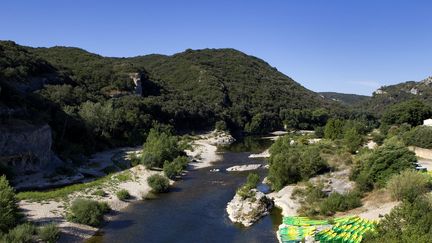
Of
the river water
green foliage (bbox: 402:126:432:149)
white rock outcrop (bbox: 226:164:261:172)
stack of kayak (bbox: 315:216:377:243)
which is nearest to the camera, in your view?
stack of kayak (bbox: 315:216:377:243)

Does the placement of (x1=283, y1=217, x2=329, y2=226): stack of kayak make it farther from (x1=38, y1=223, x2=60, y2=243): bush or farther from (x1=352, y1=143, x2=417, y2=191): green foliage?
(x1=38, y1=223, x2=60, y2=243): bush

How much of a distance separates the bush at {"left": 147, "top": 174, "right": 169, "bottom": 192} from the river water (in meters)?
1.18

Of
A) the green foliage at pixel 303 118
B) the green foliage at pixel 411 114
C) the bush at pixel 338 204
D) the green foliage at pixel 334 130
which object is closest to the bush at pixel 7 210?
the bush at pixel 338 204

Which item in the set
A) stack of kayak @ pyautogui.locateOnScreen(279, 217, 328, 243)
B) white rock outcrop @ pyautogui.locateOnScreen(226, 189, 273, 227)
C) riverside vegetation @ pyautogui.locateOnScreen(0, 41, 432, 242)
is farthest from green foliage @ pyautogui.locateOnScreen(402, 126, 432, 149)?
stack of kayak @ pyautogui.locateOnScreen(279, 217, 328, 243)

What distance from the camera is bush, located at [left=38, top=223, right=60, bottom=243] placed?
33312 millimetres

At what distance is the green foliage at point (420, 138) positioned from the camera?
2726 inches

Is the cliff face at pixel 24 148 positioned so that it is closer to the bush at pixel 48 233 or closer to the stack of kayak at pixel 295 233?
the bush at pixel 48 233

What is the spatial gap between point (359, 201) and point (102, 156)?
5539cm

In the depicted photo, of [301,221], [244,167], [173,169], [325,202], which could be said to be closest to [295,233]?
[301,221]

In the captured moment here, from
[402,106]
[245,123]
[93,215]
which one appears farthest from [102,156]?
[245,123]

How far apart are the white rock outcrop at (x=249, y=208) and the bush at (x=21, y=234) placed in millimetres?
19447

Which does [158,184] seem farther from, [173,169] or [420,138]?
[420,138]

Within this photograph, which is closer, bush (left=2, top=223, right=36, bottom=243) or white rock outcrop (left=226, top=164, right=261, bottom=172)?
bush (left=2, top=223, right=36, bottom=243)

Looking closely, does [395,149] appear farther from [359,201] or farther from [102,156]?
[102,156]
